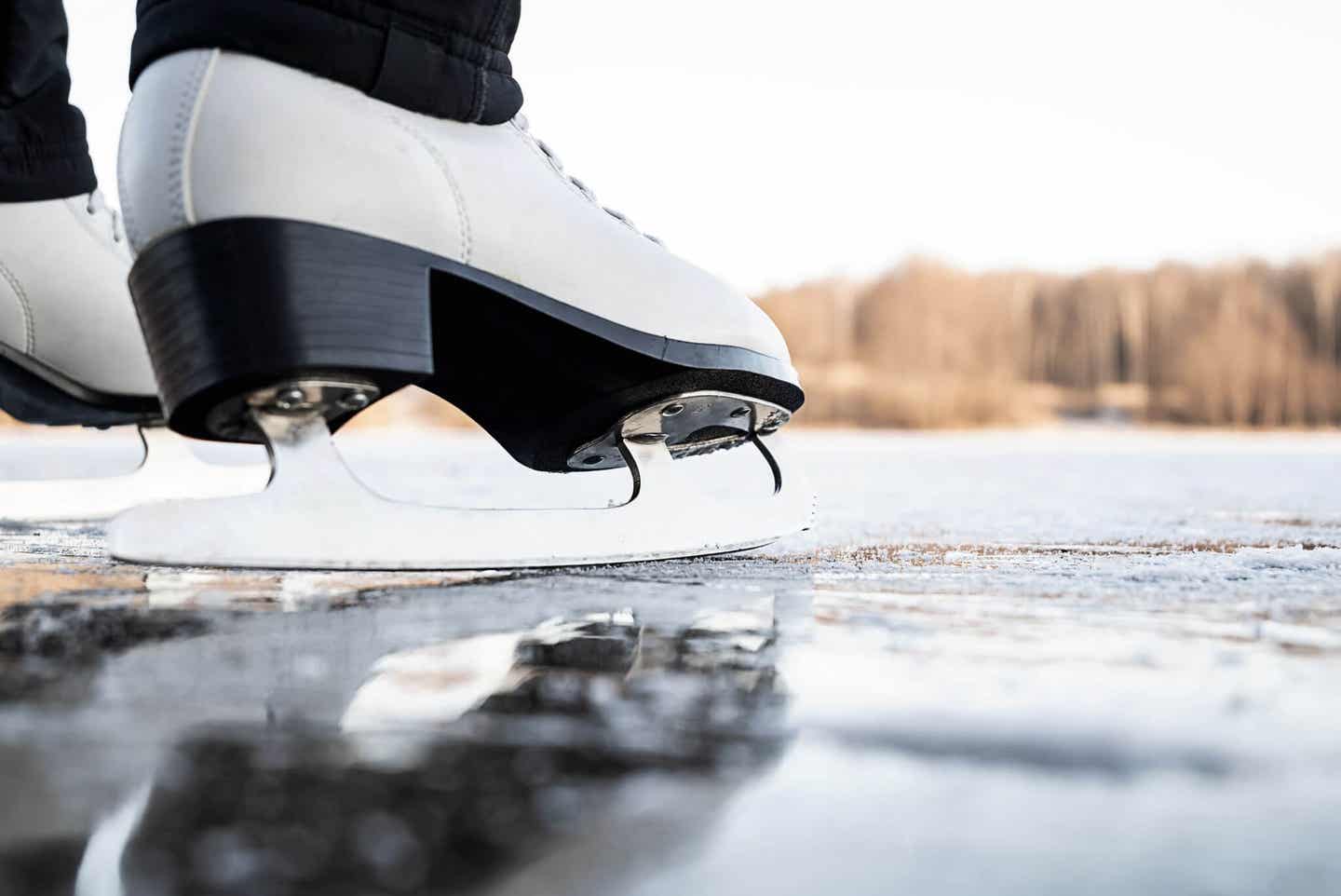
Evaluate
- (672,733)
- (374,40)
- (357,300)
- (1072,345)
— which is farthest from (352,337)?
(1072,345)

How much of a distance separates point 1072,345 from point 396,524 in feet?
23.5

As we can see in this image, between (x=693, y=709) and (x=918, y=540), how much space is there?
718 millimetres

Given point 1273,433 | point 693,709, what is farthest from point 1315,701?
point 1273,433

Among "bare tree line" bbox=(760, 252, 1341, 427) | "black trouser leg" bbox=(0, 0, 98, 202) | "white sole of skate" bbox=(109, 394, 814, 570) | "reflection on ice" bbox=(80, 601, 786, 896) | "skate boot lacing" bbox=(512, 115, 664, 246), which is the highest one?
"bare tree line" bbox=(760, 252, 1341, 427)

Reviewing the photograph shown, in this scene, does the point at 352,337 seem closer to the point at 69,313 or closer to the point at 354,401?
the point at 354,401

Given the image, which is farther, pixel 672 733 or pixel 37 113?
pixel 37 113

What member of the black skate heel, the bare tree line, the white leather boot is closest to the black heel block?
the black skate heel

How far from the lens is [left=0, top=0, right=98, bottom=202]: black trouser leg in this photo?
97 cm

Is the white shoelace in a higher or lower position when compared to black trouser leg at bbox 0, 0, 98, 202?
lower

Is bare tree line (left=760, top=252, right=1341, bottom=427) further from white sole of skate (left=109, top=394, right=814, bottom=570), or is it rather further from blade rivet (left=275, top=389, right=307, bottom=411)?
blade rivet (left=275, top=389, right=307, bottom=411)

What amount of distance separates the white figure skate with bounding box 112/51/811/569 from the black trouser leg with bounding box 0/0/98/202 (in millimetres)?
372

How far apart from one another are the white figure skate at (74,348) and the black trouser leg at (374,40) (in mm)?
503

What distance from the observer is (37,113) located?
1.07 metres

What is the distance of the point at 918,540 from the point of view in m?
1.06
